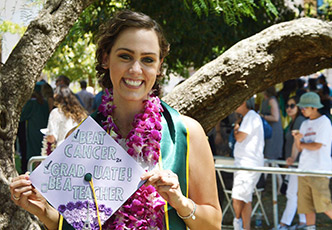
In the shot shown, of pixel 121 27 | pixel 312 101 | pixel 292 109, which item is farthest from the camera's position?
pixel 292 109

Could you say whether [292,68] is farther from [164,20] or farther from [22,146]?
[22,146]

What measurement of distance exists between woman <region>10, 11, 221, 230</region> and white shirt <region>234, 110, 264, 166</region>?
4551mm

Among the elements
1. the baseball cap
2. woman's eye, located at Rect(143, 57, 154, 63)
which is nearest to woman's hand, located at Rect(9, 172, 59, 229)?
woman's eye, located at Rect(143, 57, 154, 63)

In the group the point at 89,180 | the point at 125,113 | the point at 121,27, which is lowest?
the point at 89,180

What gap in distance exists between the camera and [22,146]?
1095 cm

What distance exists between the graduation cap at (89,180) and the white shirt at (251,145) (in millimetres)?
4715

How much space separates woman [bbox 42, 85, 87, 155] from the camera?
7383 mm

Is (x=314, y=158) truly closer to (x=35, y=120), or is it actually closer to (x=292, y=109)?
(x=292, y=109)

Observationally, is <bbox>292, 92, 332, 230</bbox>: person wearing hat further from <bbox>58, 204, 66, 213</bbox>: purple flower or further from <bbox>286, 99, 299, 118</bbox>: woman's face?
<bbox>58, 204, 66, 213</bbox>: purple flower

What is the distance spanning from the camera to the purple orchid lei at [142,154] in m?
2.23

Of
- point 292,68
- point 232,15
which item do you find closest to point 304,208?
point 292,68

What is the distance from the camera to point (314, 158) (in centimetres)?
669

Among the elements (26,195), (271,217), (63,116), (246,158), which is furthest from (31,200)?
(271,217)

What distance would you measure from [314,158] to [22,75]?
4156 millimetres
